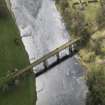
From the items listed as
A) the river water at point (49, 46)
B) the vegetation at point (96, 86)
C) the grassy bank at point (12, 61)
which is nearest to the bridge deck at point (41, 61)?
the grassy bank at point (12, 61)

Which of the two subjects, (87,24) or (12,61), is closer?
(12,61)

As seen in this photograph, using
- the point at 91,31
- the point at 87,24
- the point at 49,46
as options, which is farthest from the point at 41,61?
the point at 87,24

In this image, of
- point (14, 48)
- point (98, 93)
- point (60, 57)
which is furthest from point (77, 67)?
point (14, 48)

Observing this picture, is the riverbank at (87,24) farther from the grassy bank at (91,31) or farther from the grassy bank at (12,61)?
the grassy bank at (12,61)

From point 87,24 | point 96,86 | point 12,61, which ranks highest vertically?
point 12,61

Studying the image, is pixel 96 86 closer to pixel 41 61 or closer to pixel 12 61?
pixel 41 61

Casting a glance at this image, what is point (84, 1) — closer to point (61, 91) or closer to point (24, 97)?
point (61, 91)

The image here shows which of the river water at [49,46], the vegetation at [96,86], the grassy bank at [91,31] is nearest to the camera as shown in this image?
the vegetation at [96,86]
